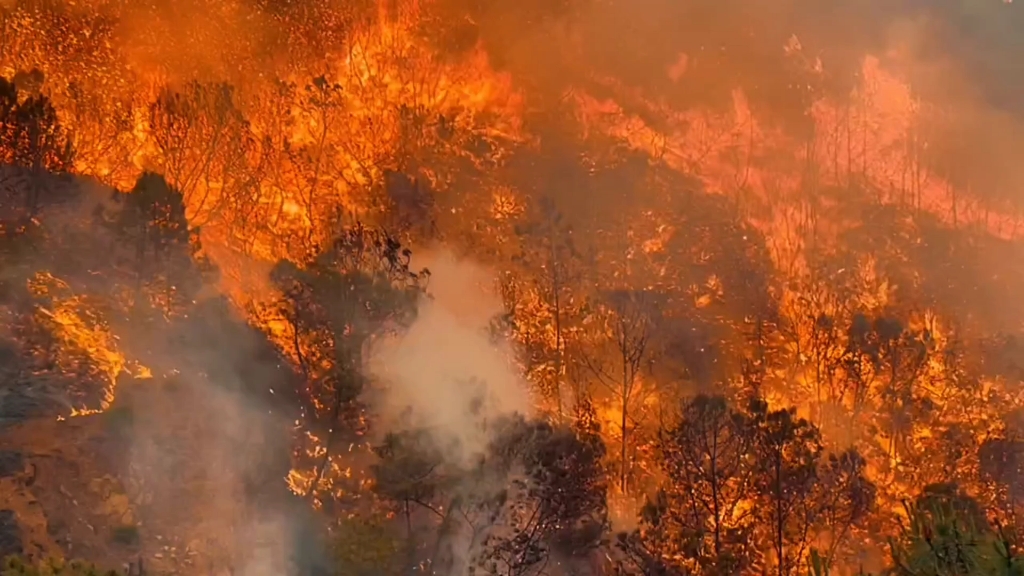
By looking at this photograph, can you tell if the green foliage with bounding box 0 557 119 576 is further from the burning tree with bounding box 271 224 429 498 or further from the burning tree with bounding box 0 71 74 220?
the burning tree with bounding box 0 71 74 220

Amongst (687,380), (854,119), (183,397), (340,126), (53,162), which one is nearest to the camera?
(183,397)

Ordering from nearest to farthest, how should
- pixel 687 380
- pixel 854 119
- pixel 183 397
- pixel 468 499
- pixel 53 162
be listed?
pixel 183 397
pixel 468 499
pixel 53 162
pixel 687 380
pixel 854 119

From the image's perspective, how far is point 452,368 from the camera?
67.1 ft

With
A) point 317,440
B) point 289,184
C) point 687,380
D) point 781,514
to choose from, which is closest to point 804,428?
point 781,514

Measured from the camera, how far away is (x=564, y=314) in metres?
22.0

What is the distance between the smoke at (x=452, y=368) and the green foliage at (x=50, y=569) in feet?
38.4

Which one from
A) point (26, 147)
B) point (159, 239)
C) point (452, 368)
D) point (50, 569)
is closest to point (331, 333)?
point (452, 368)

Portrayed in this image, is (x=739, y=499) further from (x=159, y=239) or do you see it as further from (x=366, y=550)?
(x=159, y=239)

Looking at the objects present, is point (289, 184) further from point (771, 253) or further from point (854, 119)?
point (854, 119)

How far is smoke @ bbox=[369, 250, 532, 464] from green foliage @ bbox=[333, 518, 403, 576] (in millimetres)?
2946

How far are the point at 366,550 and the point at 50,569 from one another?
939 centimetres

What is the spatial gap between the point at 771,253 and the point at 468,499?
12.4 meters

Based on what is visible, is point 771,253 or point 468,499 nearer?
point 468,499

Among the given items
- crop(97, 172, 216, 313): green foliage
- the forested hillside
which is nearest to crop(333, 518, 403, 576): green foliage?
the forested hillside
